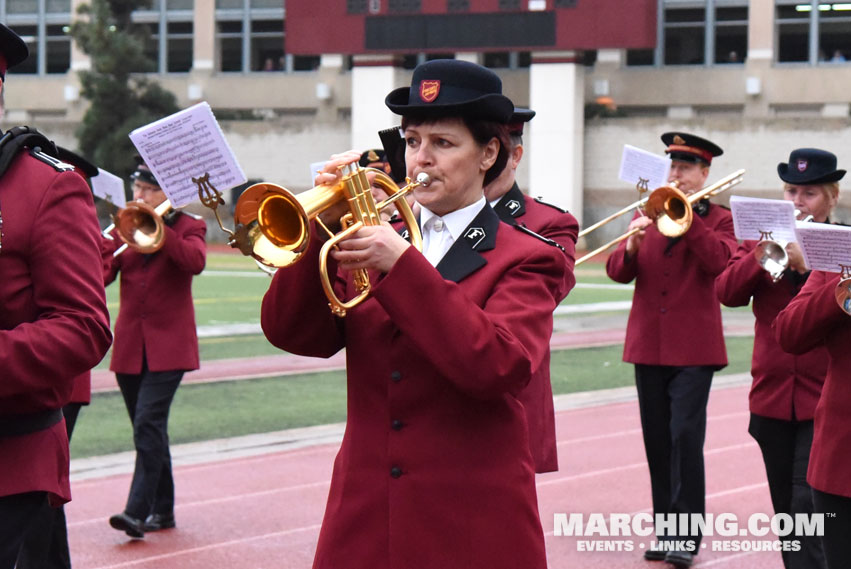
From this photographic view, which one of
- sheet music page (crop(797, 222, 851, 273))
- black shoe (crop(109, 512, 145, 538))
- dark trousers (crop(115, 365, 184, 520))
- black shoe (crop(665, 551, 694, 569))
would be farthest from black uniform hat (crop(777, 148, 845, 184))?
black shoe (crop(109, 512, 145, 538))

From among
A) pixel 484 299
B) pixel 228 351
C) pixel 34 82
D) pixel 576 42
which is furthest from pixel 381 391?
pixel 34 82

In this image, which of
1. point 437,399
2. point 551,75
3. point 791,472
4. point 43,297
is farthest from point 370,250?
point 551,75

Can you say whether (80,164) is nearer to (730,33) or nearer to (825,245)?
(825,245)

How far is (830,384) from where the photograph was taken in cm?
466

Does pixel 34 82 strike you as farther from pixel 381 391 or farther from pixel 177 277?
pixel 381 391

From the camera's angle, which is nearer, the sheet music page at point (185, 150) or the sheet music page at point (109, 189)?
the sheet music page at point (185, 150)

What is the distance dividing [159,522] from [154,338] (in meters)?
1.07

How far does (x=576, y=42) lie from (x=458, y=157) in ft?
123

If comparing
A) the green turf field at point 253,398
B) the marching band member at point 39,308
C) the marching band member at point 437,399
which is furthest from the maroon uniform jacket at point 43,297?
the green turf field at point 253,398

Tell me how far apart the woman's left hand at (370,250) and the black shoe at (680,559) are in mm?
4490

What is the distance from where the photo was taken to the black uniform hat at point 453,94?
3373 mm

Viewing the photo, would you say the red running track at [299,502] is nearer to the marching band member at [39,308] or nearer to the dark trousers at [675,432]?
the dark trousers at [675,432]

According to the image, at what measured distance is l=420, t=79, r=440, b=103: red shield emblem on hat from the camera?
11.1ft

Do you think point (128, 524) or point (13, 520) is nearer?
point (13, 520)
